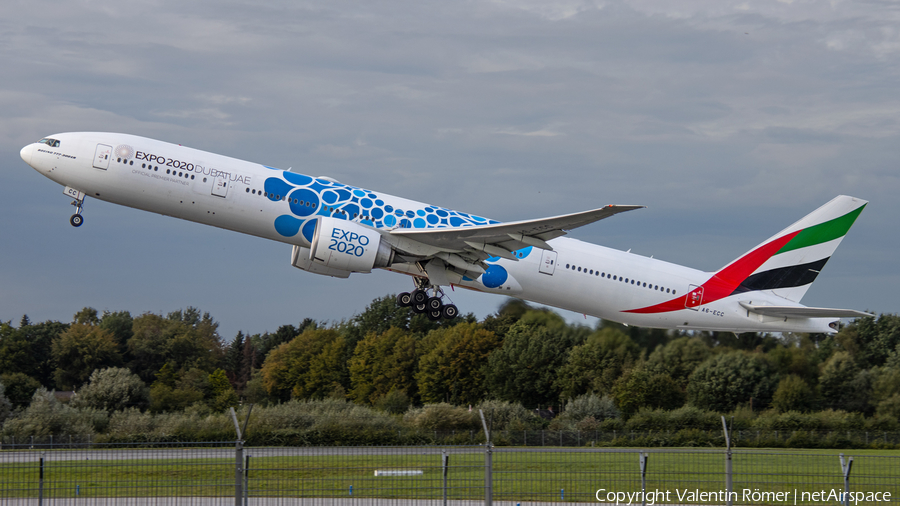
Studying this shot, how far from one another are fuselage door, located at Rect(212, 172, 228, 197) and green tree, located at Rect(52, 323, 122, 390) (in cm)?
4827

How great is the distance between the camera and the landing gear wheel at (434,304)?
1208 inches

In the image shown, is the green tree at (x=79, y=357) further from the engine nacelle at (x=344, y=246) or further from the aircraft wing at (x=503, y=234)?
the aircraft wing at (x=503, y=234)

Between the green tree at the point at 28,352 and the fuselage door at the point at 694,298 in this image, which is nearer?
the fuselage door at the point at 694,298

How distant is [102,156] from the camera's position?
2798 centimetres

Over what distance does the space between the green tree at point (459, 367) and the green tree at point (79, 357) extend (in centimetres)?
2825

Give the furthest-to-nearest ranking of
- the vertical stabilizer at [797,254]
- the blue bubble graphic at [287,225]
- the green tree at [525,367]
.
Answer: the green tree at [525,367]
the vertical stabilizer at [797,254]
the blue bubble graphic at [287,225]

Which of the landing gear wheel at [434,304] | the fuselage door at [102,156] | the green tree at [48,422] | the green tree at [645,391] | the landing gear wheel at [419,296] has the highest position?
the fuselage door at [102,156]

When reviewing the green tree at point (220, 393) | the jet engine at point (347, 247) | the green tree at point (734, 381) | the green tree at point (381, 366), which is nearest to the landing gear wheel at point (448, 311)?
the jet engine at point (347, 247)

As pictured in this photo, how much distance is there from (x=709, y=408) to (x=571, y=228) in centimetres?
1859

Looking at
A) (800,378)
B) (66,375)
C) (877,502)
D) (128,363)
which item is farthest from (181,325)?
(877,502)

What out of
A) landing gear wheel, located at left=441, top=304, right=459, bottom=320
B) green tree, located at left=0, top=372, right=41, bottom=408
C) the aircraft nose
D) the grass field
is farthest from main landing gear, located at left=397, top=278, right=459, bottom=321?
green tree, located at left=0, top=372, right=41, bottom=408

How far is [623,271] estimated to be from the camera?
3228cm

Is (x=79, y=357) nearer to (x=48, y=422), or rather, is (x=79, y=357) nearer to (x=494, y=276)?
(x=48, y=422)

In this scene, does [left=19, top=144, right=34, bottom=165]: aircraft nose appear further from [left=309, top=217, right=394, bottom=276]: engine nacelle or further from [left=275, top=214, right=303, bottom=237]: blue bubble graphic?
[left=309, top=217, right=394, bottom=276]: engine nacelle
